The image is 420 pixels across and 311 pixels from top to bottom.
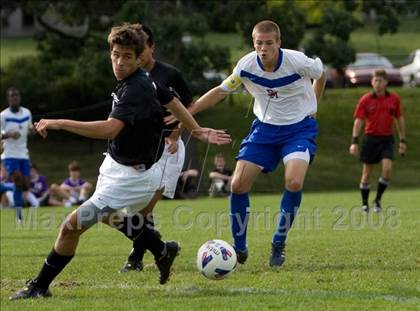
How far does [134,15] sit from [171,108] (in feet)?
68.4

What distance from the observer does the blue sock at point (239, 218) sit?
29.1 feet

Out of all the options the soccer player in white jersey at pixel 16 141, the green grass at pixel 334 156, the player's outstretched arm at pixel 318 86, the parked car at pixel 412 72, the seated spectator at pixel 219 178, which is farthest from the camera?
the parked car at pixel 412 72

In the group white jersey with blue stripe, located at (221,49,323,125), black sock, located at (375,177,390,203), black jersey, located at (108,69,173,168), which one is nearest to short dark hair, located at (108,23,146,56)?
black jersey, located at (108,69,173,168)

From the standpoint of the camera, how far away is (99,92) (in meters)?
32.6

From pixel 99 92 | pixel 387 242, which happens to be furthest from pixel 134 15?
pixel 387 242

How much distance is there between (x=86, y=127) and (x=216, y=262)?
60.3 inches

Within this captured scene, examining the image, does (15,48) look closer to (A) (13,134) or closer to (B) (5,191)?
(B) (5,191)

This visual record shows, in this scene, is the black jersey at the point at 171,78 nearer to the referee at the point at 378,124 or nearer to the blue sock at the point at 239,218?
the blue sock at the point at 239,218

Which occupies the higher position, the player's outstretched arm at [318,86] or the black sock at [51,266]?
the player's outstretched arm at [318,86]

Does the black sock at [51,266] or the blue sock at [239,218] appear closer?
the black sock at [51,266]

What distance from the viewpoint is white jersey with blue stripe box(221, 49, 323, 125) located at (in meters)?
8.78

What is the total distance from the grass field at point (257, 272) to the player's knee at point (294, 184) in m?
0.68

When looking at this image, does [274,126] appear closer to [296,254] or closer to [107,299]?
[296,254]

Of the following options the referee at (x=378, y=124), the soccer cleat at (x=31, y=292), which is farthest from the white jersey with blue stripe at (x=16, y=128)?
the soccer cleat at (x=31, y=292)
